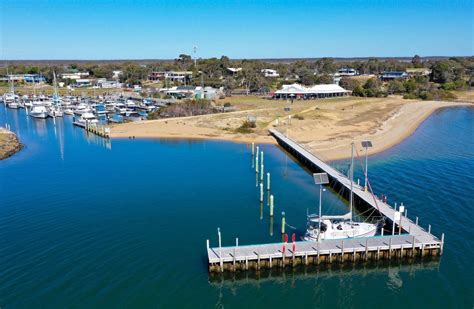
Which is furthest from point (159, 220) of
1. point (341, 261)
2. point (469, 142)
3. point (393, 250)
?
point (469, 142)

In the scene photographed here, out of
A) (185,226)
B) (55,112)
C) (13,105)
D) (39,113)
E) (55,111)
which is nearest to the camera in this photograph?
(185,226)

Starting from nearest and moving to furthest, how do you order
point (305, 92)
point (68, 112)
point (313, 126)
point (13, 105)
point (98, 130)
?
point (313, 126) → point (98, 130) → point (68, 112) → point (305, 92) → point (13, 105)

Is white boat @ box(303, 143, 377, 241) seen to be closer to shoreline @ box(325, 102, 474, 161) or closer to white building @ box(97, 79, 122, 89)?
shoreline @ box(325, 102, 474, 161)

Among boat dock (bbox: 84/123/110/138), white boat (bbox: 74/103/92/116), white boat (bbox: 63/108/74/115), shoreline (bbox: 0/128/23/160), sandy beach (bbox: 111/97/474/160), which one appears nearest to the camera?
shoreline (bbox: 0/128/23/160)

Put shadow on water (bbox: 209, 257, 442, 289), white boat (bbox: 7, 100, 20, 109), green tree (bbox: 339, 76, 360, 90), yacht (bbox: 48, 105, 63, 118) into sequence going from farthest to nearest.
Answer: green tree (bbox: 339, 76, 360, 90)
white boat (bbox: 7, 100, 20, 109)
yacht (bbox: 48, 105, 63, 118)
shadow on water (bbox: 209, 257, 442, 289)

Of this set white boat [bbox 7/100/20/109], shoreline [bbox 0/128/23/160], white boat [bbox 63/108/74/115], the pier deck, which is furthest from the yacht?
the pier deck

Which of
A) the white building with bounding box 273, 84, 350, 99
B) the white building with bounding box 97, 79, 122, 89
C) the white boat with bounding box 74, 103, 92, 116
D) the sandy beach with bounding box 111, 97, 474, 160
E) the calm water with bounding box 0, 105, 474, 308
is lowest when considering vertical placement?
the calm water with bounding box 0, 105, 474, 308

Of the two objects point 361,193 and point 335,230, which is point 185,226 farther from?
point 361,193

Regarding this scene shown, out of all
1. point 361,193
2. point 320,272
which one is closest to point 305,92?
point 361,193

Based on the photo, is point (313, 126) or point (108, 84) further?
point (108, 84)
